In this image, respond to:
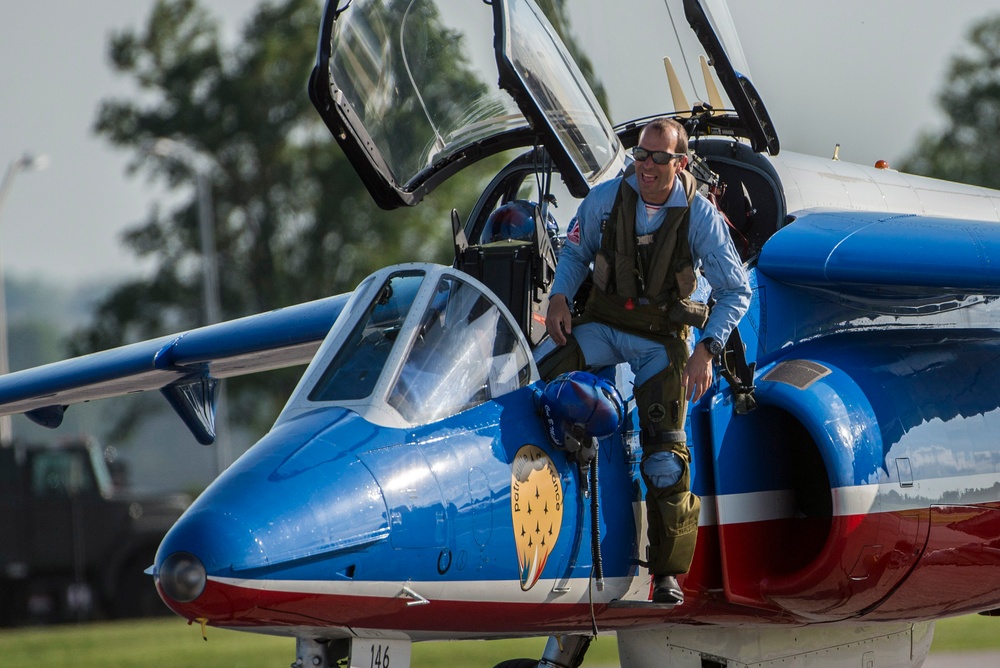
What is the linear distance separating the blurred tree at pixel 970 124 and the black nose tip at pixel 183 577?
44754 mm

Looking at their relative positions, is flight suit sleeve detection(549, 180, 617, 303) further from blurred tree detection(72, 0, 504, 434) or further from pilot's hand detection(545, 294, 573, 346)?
blurred tree detection(72, 0, 504, 434)

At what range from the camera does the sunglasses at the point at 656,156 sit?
18.1 ft

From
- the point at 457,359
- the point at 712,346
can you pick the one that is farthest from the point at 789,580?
the point at 457,359

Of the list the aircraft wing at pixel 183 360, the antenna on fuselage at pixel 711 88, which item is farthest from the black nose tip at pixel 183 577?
the aircraft wing at pixel 183 360

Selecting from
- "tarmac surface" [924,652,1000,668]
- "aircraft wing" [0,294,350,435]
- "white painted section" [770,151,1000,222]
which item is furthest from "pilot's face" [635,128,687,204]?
"tarmac surface" [924,652,1000,668]

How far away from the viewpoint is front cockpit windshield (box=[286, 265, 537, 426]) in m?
5.00

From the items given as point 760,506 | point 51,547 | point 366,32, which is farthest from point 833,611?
point 51,547

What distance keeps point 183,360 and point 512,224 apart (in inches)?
143

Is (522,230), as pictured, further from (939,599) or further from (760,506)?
(939,599)

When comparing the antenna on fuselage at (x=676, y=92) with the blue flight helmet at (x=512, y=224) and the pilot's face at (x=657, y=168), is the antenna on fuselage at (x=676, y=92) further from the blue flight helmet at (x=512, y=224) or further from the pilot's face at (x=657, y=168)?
the pilot's face at (x=657, y=168)

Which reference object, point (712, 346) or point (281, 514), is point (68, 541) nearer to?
point (712, 346)

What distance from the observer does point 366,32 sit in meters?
6.85

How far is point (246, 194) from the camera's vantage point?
3703 centimetres

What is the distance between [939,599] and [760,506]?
3.69 feet
